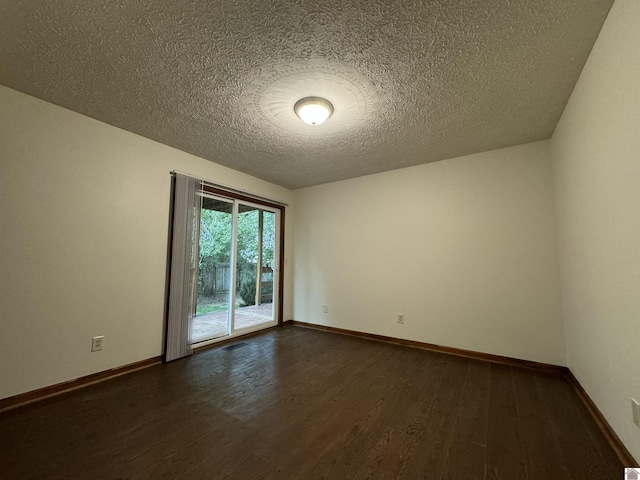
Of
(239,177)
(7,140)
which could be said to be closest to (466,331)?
(239,177)

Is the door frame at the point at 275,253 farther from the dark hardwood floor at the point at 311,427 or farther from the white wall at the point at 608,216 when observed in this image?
the white wall at the point at 608,216

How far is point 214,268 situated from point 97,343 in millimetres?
1437

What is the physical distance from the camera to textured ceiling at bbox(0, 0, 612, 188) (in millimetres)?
1359

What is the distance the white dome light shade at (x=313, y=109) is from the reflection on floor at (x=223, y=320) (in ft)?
8.64

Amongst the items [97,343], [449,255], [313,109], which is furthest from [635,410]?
[97,343]

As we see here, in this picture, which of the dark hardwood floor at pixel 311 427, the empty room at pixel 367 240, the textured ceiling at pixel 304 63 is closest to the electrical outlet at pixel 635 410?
the empty room at pixel 367 240

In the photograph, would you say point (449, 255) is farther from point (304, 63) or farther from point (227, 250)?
point (227, 250)

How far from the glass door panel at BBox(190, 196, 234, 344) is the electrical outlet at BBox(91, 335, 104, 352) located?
100 cm

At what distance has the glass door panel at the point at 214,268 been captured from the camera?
337cm

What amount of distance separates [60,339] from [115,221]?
3.62ft

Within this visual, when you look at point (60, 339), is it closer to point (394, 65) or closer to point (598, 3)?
point (394, 65)

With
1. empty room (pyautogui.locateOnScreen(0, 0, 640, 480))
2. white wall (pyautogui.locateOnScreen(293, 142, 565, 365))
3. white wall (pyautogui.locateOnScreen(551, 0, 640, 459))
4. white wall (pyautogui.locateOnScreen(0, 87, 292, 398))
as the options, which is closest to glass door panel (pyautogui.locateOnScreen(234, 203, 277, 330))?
empty room (pyautogui.locateOnScreen(0, 0, 640, 480))

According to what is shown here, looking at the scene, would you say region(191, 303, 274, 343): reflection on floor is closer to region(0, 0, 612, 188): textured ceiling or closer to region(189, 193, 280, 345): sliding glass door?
region(189, 193, 280, 345): sliding glass door

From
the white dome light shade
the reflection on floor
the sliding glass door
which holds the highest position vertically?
the white dome light shade
